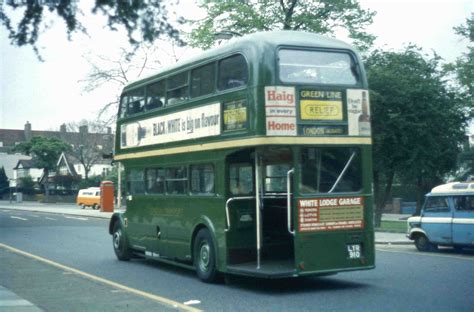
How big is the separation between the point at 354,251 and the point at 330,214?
0.77m

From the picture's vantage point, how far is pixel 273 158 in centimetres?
1312

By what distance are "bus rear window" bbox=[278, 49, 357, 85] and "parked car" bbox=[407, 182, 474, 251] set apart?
808 centimetres

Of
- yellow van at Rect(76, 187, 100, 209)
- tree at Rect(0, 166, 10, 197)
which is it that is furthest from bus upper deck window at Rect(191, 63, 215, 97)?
tree at Rect(0, 166, 10, 197)

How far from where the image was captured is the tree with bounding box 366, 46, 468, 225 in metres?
28.5

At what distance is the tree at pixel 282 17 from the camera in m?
38.2

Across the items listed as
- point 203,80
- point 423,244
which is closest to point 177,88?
point 203,80

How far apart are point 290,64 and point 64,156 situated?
3776 inches

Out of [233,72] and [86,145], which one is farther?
[86,145]

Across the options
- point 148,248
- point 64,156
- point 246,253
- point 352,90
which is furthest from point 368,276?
point 64,156

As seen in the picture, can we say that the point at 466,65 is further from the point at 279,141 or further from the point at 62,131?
the point at 62,131

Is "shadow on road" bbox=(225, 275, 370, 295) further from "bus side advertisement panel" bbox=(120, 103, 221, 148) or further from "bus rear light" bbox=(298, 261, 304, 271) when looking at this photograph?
"bus side advertisement panel" bbox=(120, 103, 221, 148)

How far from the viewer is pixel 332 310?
998 cm

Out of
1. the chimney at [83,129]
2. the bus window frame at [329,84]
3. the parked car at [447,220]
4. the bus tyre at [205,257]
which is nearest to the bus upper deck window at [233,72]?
the bus window frame at [329,84]

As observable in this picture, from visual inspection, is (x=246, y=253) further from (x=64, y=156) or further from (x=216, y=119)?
(x=64, y=156)
